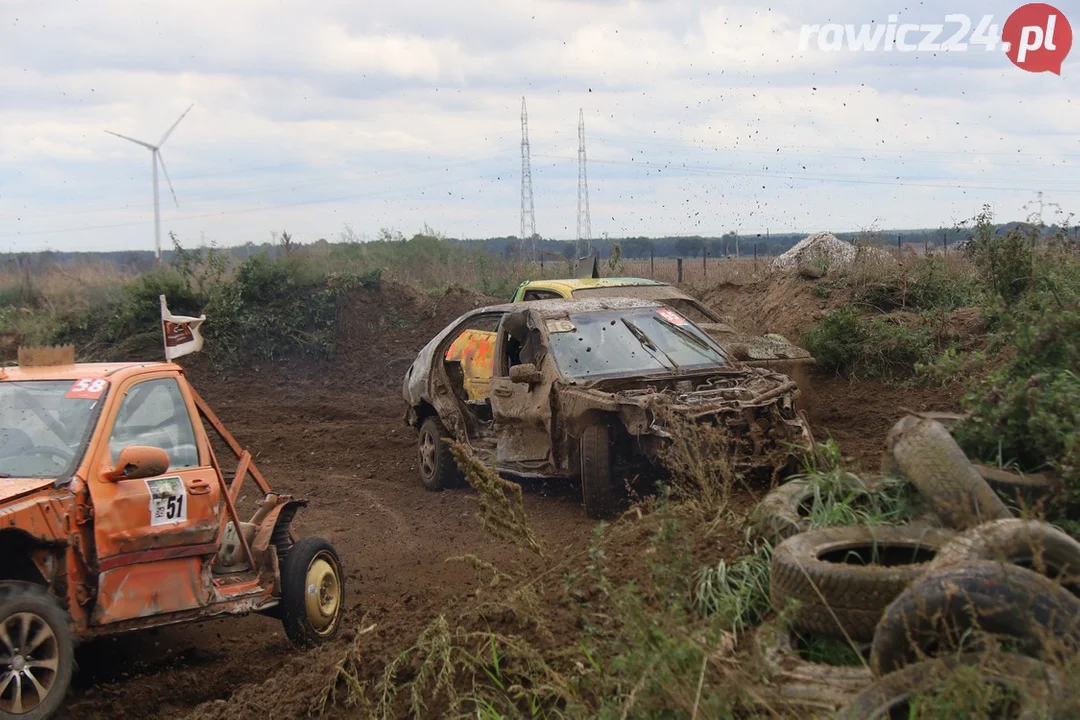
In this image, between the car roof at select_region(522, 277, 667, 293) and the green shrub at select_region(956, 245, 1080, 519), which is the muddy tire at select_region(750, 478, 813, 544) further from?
the car roof at select_region(522, 277, 667, 293)

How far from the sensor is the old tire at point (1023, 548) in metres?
3.93

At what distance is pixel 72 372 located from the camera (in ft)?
21.0

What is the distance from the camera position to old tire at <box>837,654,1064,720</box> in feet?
10.4

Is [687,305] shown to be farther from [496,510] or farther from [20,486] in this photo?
[20,486]

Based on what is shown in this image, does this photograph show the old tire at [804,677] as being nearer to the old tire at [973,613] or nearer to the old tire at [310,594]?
the old tire at [973,613]

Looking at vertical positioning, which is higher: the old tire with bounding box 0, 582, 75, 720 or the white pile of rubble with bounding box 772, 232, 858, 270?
the white pile of rubble with bounding box 772, 232, 858, 270

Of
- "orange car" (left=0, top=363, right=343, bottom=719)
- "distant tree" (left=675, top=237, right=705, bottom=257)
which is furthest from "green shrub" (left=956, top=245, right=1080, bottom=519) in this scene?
"distant tree" (left=675, top=237, right=705, bottom=257)

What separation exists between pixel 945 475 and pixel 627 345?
5231 millimetres

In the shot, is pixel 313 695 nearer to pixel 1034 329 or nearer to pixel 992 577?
pixel 992 577

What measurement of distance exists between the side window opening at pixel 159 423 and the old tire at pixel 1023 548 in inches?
159

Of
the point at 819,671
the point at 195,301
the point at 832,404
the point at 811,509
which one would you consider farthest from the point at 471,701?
the point at 195,301

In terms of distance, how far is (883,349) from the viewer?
46.4 feet

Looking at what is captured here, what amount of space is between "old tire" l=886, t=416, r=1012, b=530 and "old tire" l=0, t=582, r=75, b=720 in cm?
385

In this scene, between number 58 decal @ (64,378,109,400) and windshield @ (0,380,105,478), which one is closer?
windshield @ (0,380,105,478)
